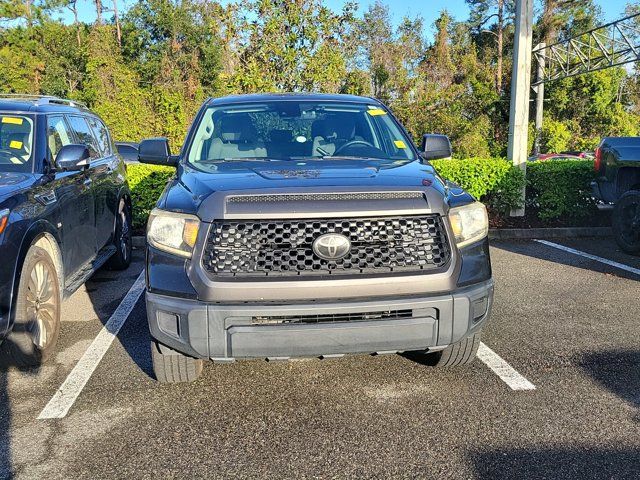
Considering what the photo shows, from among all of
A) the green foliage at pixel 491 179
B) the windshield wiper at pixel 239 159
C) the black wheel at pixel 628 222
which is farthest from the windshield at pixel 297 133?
the green foliage at pixel 491 179

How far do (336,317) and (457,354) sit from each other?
43.1 inches

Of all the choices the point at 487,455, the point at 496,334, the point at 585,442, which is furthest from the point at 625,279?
the point at 487,455

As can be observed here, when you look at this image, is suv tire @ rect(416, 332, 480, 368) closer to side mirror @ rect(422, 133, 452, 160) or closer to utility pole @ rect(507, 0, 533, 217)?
side mirror @ rect(422, 133, 452, 160)

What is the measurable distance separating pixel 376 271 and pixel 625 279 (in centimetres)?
450

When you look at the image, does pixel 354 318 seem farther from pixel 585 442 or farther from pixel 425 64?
pixel 425 64

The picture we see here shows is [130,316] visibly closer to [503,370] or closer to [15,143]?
[15,143]

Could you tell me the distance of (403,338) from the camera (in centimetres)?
305

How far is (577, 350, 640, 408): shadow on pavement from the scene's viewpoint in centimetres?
358

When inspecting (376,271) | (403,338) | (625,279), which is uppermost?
(376,271)

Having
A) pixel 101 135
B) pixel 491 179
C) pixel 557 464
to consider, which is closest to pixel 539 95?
pixel 491 179

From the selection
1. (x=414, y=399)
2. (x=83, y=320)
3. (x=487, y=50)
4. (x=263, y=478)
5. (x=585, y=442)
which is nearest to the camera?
(x=263, y=478)

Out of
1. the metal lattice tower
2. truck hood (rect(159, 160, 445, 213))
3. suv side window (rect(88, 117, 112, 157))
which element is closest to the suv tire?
truck hood (rect(159, 160, 445, 213))

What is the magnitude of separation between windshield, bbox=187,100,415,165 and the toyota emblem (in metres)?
1.16

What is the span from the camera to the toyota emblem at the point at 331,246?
9.95ft
